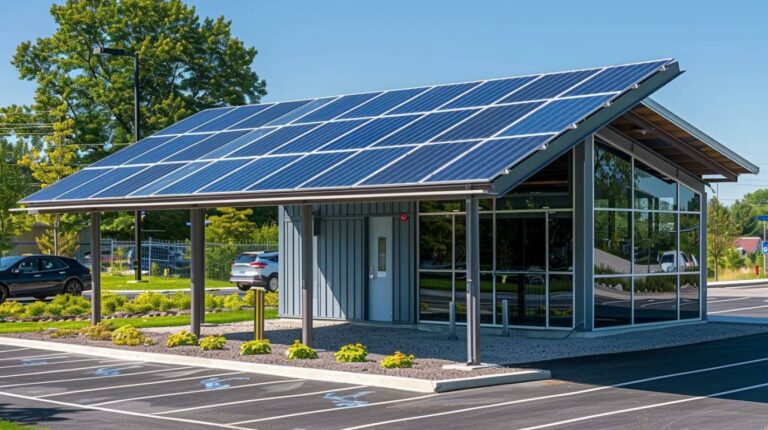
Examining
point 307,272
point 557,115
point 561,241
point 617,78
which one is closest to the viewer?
point 557,115

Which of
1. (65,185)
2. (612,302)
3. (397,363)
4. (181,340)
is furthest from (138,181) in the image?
(612,302)

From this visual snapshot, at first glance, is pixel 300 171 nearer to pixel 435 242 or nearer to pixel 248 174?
pixel 248 174

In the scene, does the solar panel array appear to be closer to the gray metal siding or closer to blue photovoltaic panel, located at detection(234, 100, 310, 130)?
blue photovoltaic panel, located at detection(234, 100, 310, 130)

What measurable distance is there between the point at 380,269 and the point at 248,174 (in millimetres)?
6258

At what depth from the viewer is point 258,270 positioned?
41406mm

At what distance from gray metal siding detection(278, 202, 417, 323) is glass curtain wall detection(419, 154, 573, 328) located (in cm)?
77

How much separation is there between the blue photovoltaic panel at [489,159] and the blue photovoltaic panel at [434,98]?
4.64 meters

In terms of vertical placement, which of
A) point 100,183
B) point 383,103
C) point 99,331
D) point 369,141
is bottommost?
point 99,331

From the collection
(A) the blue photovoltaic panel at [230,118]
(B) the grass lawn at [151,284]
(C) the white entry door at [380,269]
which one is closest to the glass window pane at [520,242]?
(C) the white entry door at [380,269]

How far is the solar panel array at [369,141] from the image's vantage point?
60.0 feet

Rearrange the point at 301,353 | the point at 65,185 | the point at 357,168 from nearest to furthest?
the point at 301,353 → the point at 357,168 → the point at 65,185

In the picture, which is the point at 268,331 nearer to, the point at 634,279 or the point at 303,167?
the point at 303,167

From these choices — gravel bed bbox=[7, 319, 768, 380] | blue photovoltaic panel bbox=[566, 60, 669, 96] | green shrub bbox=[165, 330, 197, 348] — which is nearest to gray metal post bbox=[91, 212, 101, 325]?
gravel bed bbox=[7, 319, 768, 380]

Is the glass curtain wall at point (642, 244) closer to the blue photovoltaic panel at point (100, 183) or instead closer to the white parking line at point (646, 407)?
the white parking line at point (646, 407)
